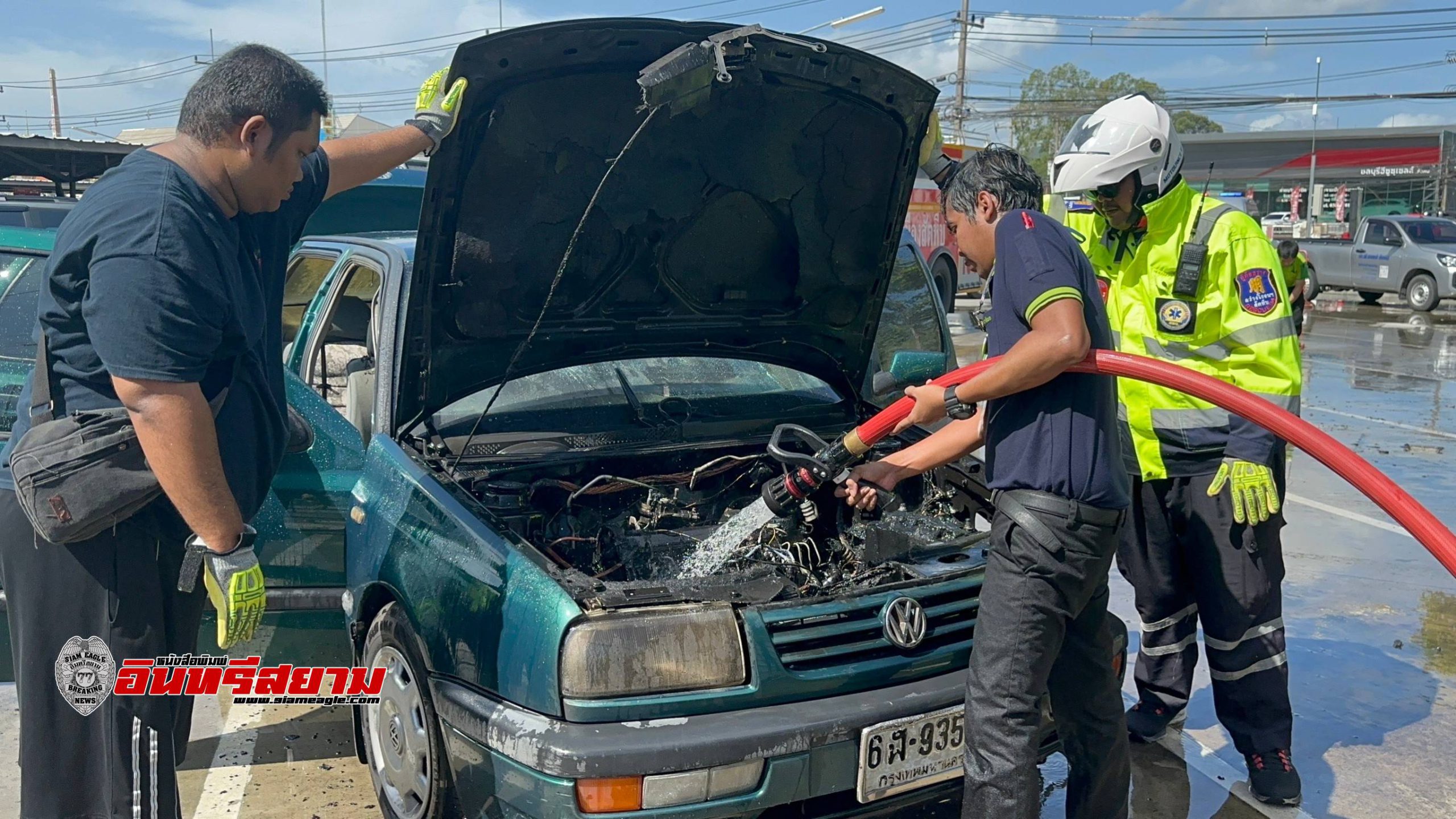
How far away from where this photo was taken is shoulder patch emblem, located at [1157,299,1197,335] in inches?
130

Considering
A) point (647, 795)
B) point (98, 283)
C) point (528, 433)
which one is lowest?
point (647, 795)

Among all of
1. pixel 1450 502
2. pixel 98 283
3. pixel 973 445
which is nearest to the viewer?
pixel 98 283

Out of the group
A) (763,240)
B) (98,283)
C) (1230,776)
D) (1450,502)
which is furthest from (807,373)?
(1450,502)

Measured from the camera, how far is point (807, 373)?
400 cm

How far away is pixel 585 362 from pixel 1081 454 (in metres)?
1.67

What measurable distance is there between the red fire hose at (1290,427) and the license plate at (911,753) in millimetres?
789

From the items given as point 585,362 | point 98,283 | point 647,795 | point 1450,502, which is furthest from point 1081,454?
point 1450,502

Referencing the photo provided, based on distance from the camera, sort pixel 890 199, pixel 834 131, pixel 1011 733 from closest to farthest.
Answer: pixel 1011 733
pixel 834 131
pixel 890 199

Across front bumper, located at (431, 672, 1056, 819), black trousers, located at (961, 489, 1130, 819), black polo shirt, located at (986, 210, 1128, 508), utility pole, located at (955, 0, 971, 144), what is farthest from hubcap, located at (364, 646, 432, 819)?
utility pole, located at (955, 0, 971, 144)

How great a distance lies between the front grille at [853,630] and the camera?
2.53m

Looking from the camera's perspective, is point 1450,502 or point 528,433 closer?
point 528,433

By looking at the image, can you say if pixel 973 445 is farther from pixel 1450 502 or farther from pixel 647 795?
pixel 1450 502

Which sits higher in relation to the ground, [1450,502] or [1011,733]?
[1011,733]

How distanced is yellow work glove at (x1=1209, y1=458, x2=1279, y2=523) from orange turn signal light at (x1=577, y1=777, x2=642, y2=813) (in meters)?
1.94
